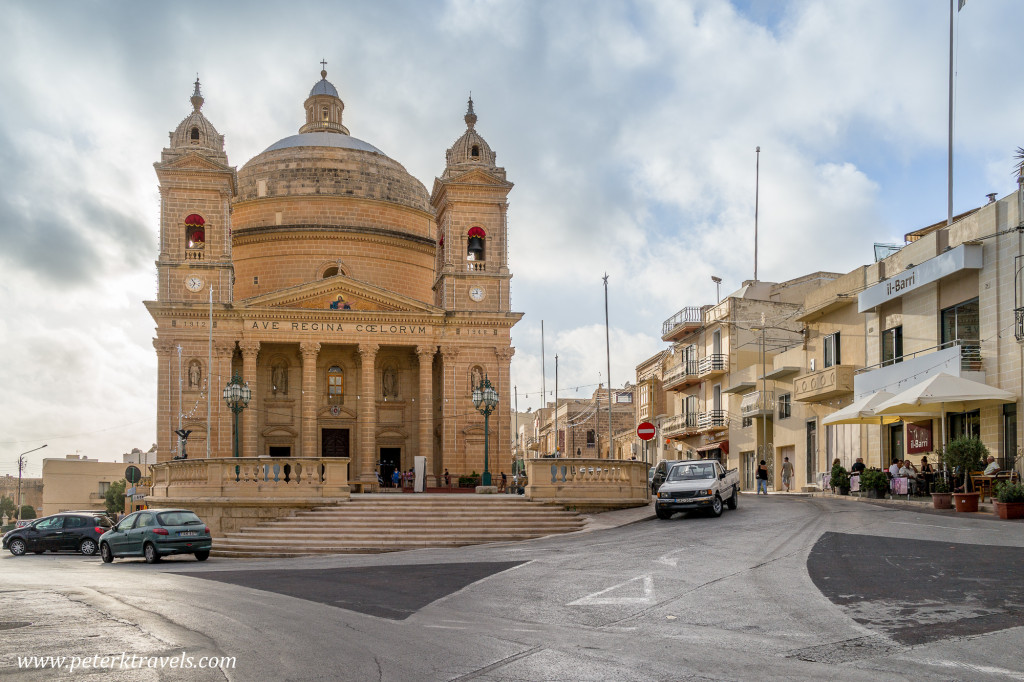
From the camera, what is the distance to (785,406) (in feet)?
150

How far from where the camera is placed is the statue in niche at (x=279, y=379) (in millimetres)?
49844

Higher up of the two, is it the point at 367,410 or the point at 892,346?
the point at 892,346

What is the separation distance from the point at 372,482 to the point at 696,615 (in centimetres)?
3522

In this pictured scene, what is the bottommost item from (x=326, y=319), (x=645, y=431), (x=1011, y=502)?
(x=1011, y=502)

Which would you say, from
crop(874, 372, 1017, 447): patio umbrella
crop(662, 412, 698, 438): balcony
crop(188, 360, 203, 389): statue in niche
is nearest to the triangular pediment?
crop(188, 360, 203, 389): statue in niche

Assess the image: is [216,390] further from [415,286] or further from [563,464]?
[563,464]

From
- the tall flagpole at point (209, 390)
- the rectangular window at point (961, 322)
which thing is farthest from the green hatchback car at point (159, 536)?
the rectangular window at point (961, 322)

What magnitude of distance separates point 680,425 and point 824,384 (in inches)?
946

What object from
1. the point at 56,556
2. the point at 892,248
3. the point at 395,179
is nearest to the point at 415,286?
the point at 395,179

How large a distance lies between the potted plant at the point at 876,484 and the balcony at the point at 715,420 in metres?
23.3

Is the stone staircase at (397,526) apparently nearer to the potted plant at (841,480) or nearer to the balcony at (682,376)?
the potted plant at (841,480)

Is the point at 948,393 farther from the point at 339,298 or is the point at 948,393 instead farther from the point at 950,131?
the point at 339,298

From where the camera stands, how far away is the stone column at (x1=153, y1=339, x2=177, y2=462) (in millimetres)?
45094

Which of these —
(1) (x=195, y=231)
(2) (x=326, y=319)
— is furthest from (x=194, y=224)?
(2) (x=326, y=319)
